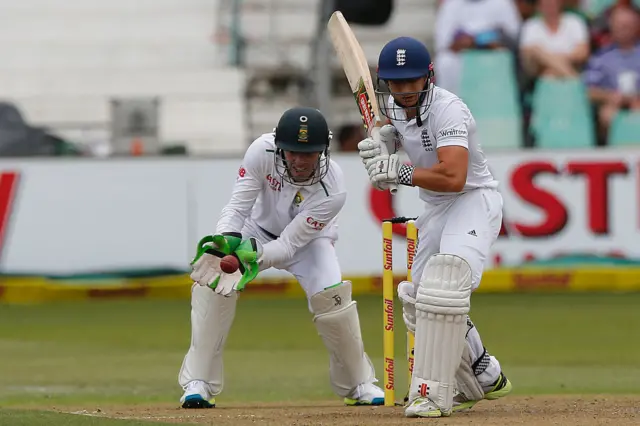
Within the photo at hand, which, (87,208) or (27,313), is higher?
(87,208)

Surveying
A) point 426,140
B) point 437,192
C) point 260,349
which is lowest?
point 260,349

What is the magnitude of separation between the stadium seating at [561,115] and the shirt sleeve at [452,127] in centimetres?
821

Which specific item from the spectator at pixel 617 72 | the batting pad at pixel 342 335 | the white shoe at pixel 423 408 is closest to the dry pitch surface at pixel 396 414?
the white shoe at pixel 423 408

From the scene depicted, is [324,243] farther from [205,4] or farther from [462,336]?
[205,4]

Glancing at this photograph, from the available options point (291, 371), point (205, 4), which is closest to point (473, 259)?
point (291, 371)

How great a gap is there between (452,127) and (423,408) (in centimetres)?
120

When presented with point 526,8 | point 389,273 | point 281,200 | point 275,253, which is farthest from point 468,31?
point 389,273

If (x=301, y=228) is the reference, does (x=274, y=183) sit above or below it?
above

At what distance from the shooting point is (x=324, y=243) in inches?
267

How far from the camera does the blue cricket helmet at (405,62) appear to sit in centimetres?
552

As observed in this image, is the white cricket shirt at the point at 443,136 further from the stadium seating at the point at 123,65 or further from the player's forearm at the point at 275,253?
the stadium seating at the point at 123,65

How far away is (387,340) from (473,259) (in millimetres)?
810

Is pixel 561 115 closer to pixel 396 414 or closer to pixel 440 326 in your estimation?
pixel 396 414

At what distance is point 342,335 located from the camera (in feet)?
21.9
